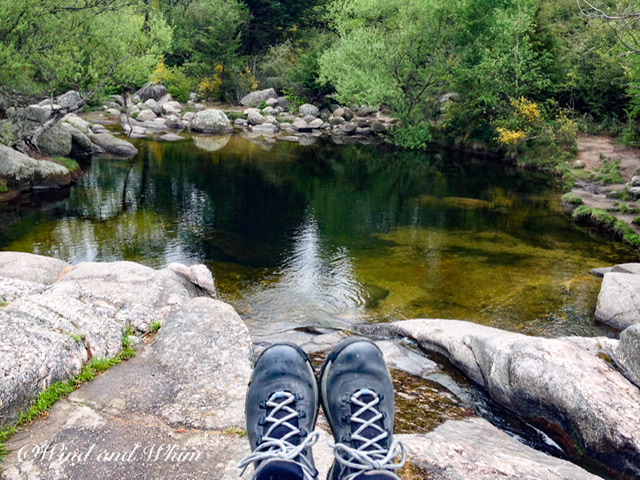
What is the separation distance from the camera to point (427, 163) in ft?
86.4

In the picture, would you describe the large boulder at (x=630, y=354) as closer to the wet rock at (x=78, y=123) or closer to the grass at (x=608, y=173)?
the grass at (x=608, y=173)

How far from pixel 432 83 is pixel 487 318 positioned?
2352 cm

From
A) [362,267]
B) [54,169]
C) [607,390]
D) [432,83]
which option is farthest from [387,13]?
[607,390]

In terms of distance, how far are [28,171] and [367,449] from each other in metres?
18.0

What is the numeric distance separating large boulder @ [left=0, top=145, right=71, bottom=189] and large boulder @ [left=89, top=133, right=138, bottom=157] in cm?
589

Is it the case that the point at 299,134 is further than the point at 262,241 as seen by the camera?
Yes

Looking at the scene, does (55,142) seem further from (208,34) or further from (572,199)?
(208,34)

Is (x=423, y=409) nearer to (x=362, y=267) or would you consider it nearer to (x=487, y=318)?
(x=487, y=318)

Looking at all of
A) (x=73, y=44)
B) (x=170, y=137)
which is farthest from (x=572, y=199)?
(x=170, y=137)

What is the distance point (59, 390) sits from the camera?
12.7 ft

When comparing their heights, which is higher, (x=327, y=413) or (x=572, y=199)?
(x=327, y=413)

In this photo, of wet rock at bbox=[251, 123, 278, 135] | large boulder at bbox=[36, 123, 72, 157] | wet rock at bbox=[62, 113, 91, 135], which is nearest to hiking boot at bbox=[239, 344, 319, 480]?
large boulder at bbox=[36, 123, 72, 157]

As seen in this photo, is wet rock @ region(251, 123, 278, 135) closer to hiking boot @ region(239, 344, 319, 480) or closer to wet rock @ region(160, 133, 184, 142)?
wet rock @ region(160, 133, 184, 142)

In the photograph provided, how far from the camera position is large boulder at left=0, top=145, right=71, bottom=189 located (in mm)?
16281
